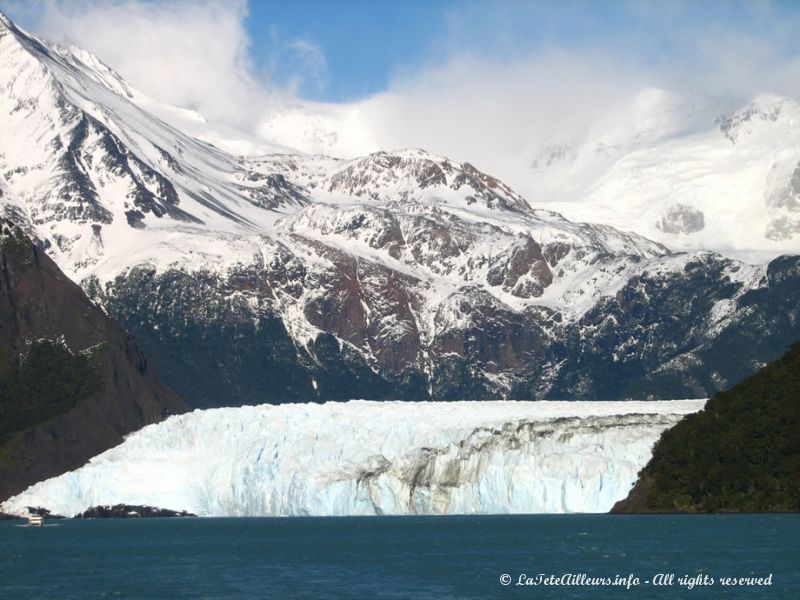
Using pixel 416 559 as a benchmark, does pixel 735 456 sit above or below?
above

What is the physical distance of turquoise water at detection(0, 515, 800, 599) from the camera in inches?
4724

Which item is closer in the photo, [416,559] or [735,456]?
[416,559]

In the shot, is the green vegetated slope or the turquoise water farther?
the green vegetated slope

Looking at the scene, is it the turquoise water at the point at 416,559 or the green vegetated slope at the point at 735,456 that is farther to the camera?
the green vegetated slope at the point at 735,456

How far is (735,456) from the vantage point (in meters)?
179

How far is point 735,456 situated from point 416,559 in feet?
163

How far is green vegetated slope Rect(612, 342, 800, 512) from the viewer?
176 meters

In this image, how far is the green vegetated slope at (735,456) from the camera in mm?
176250

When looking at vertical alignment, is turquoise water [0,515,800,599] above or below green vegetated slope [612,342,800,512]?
below

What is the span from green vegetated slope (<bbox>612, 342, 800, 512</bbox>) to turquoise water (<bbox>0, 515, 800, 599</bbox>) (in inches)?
130

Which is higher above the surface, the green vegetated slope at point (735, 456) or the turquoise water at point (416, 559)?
the green vegetated slope at point (735, 456)

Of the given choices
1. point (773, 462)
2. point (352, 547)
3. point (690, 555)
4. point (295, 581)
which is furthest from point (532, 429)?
point (295, 581)

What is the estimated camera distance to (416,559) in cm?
14262

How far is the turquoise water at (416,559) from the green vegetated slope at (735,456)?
130 inches
